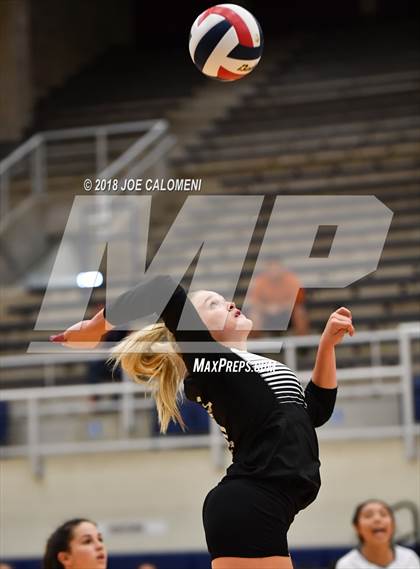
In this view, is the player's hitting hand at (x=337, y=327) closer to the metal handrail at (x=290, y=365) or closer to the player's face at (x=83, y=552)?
the player's face at (x=83, y=552)

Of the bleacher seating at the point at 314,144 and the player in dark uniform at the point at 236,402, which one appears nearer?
the player in dark uniform at the point at 236,402

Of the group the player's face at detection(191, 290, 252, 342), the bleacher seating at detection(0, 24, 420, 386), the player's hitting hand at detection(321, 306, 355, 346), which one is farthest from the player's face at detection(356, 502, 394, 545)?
the bleacher seating at detection(0, 24, 420, 386)

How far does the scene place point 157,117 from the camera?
1723 cm

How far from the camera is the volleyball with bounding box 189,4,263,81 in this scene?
18.5 ft

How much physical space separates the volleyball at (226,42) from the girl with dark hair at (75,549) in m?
2.01

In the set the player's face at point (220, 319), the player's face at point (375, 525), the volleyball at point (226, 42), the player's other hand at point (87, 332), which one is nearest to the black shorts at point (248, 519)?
the player's face at point (220, 319)

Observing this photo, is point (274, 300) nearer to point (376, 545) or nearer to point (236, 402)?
point (376, 545)

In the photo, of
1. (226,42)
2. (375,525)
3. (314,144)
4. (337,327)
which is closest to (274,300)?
(375,525)

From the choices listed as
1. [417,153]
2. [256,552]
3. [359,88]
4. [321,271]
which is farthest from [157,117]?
[256,552]

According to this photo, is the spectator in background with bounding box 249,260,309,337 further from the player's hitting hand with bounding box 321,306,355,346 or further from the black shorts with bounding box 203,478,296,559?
the black shorts with bounding box 203,478,296,559

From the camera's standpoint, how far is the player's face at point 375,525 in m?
7.12

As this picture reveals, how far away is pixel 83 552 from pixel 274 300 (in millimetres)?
5583

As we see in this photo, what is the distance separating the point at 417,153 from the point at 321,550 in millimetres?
6604

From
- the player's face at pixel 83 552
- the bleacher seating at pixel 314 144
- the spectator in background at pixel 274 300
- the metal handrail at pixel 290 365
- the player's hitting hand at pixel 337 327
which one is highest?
the bleacher seating at pixel 314 144
